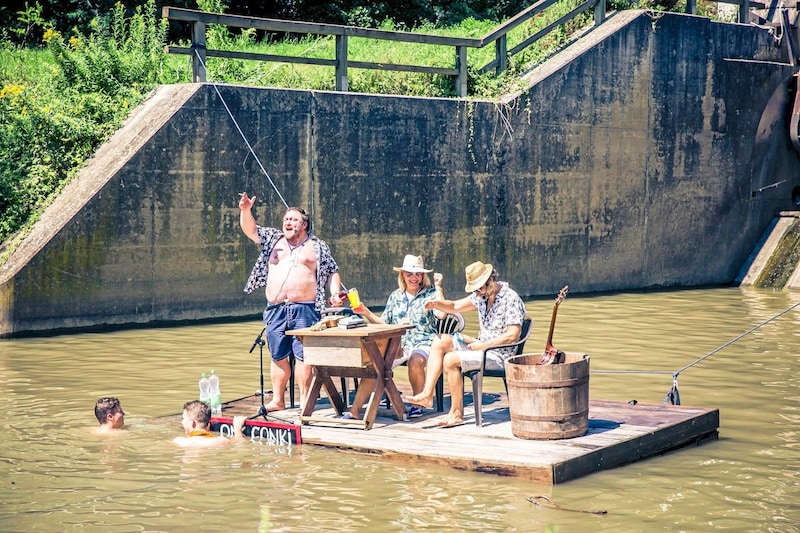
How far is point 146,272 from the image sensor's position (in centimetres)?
1564

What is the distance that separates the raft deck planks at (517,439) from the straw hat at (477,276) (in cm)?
106

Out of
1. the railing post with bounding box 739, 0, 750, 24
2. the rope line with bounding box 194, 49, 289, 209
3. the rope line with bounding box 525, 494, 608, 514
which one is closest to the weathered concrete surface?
the rope line with bounding box 194, 49, 289, 209

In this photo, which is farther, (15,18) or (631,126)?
(15,18)

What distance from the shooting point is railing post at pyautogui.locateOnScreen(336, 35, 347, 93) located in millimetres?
17477

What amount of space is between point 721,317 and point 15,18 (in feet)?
56.7

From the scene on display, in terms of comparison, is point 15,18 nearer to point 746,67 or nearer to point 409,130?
point 409,130

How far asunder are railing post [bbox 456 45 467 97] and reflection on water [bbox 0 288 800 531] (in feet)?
22.8

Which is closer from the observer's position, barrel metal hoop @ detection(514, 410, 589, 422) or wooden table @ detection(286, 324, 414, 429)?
barrel metal hoop @ detection(514, 410, 589, 422)

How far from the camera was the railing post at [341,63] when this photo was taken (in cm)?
1748

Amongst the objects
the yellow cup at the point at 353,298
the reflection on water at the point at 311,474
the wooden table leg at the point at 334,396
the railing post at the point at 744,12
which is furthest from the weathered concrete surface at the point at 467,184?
the yellow cup at the point at 353,298

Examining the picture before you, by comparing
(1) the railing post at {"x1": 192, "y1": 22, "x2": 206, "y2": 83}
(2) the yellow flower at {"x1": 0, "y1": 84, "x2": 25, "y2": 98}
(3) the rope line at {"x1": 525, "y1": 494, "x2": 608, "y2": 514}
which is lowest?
(3) the rope line at {"x1": 525, "y1": 494, "x2": 608, "y2": 514}

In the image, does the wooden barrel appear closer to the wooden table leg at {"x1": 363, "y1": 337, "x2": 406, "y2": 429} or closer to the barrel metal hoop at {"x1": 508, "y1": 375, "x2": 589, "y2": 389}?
the barrel metal hoop at {"x1": 508, "y1": 375, "x2": 589, "y2": 389}

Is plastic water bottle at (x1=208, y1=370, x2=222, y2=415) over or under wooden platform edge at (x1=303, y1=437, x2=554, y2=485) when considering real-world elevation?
over

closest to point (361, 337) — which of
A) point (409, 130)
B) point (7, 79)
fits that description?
point (409, 130)
